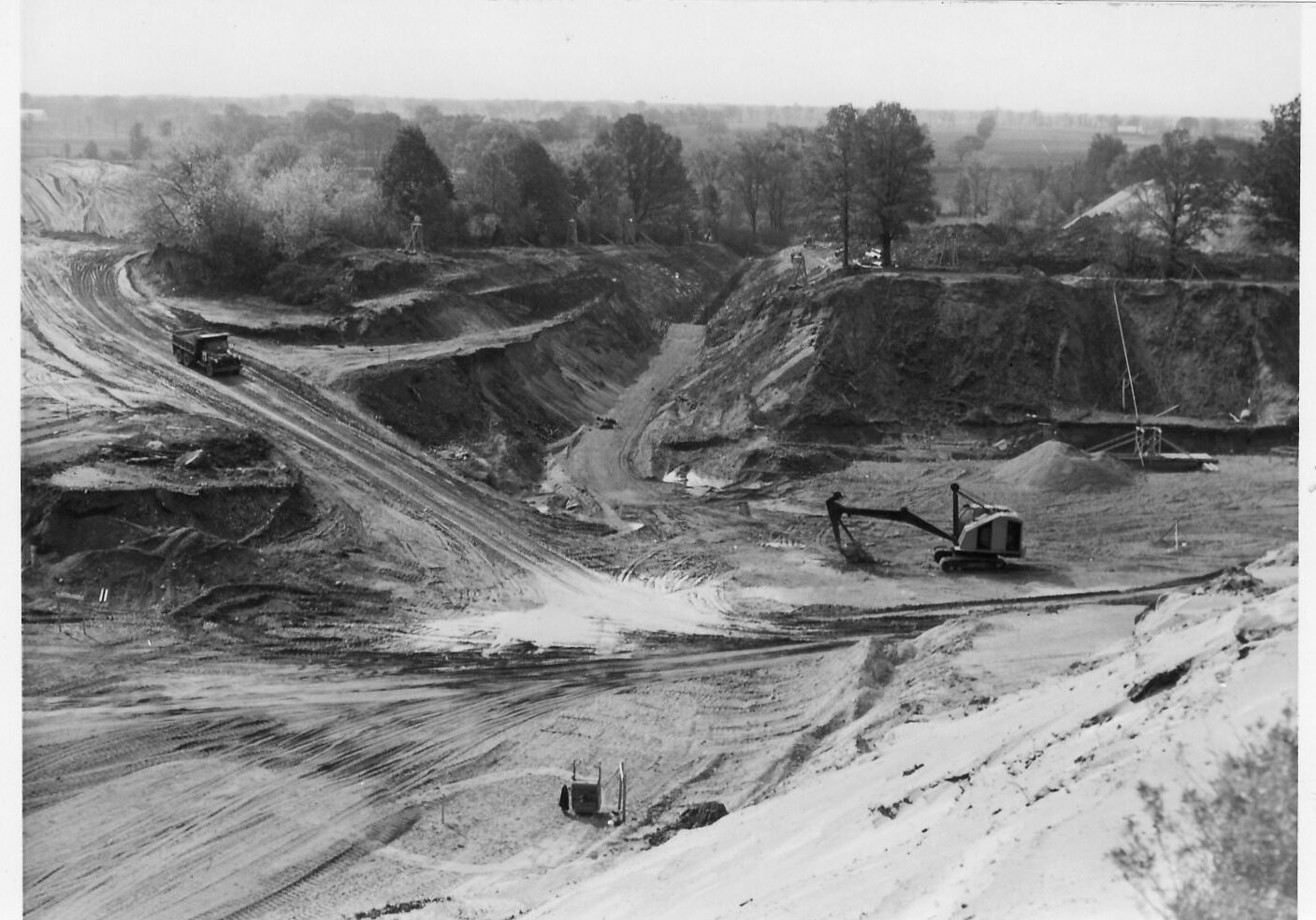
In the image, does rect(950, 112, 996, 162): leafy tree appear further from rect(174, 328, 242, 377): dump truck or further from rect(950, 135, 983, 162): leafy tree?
rect(174, 328, 242, 377): dump truck

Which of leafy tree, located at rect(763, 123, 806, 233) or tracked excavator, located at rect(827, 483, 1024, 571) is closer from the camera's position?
tracked excavator, located at rect(827, 483, 1024, 571)

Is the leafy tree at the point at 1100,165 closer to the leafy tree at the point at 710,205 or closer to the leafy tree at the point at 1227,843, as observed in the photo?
the leafy tree at the point at 710,205

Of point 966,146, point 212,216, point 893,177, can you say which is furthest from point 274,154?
point 966,146

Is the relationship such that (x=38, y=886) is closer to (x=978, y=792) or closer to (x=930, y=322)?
(x=978, y=792)

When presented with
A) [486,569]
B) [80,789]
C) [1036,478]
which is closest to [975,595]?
[1036,478]

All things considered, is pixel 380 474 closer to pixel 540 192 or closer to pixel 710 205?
pixel 540 192

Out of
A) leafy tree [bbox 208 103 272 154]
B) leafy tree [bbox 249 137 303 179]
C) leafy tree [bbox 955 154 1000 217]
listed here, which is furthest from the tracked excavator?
leafy tree [bbox 955 154 1000 217]
